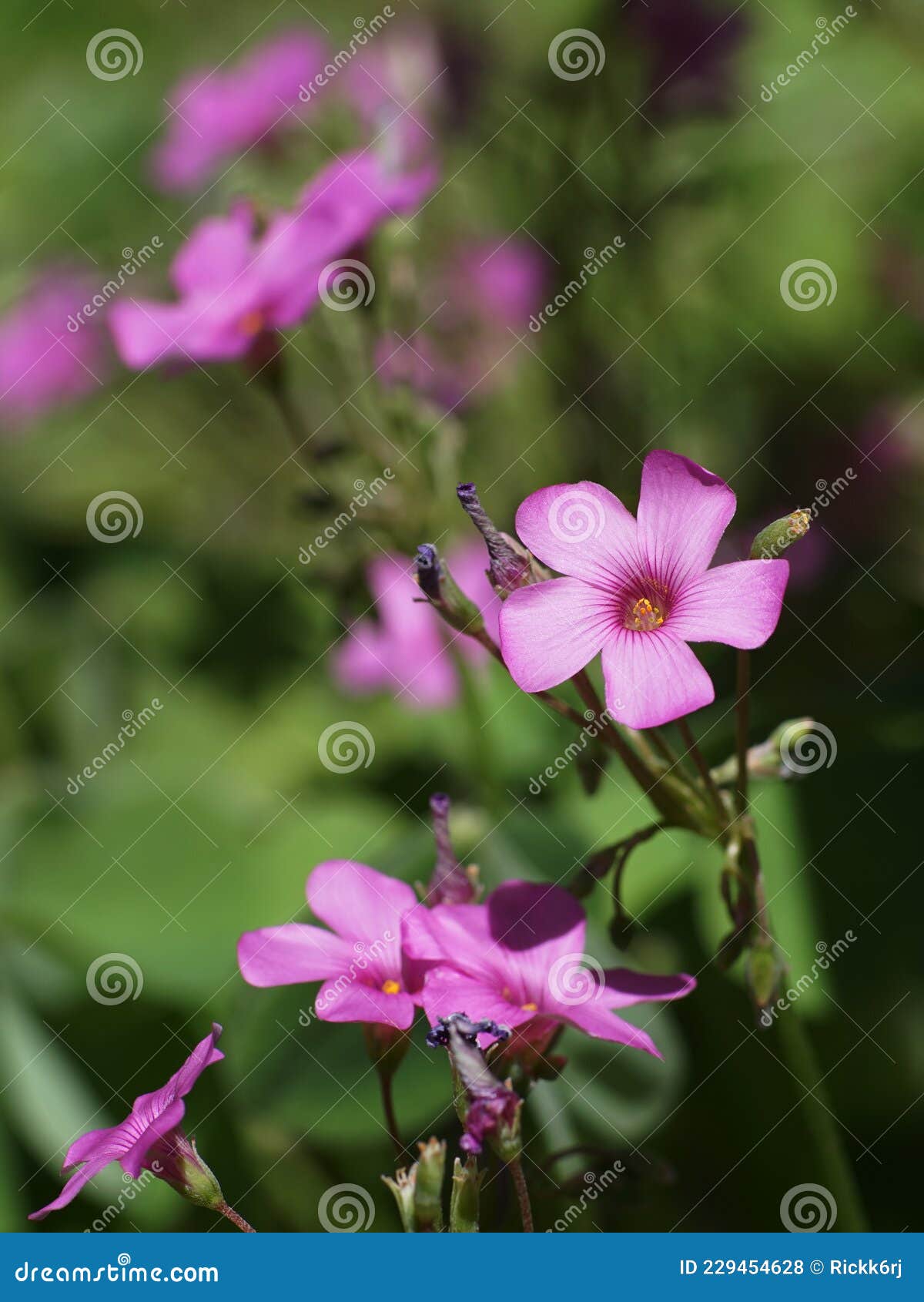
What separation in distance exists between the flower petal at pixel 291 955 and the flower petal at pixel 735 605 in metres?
0.34

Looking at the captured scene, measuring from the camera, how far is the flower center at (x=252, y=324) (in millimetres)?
1307

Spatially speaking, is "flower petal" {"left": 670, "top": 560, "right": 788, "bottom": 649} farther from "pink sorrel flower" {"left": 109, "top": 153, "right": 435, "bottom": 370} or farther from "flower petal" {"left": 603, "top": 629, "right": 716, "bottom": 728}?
"pink sorrel flower" {"left": 109, "top": 153, "right": 435, "bottom": 370}

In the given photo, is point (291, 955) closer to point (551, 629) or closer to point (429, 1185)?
point (429, 1185)

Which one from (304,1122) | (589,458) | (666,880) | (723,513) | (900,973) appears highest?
(589,458)

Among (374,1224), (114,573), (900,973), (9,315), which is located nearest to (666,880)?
(900,973)

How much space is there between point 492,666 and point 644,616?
3.98 ft

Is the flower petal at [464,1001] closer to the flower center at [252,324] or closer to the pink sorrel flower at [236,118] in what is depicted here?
the flower center at [252,324]

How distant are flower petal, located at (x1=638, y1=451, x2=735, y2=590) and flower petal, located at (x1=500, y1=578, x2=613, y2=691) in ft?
0.18

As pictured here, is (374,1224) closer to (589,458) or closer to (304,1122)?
(304,1122)

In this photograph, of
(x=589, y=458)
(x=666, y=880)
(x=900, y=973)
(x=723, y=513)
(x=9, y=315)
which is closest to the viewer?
(x=723, y=513)

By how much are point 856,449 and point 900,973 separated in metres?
1.00

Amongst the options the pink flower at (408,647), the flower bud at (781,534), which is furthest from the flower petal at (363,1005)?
the pink flower at (408,647)

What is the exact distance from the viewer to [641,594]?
90 centimetres

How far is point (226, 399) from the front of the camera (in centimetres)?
250
